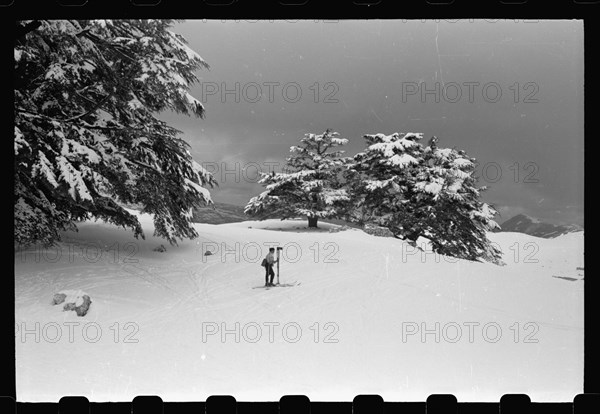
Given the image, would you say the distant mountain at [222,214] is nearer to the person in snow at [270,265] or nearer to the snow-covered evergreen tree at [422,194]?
the person in snow at [270,265]

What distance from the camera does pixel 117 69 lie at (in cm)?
422

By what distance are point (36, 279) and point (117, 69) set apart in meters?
2.59

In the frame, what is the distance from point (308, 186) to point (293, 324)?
1476mm

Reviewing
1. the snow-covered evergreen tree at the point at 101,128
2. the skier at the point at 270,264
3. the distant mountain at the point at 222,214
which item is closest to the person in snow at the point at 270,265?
the skier at the point at 270,264

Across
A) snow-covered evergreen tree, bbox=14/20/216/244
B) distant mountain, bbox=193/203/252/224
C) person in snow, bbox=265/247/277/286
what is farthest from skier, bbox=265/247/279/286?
snow-covered evergreen tree, bbox=14/20/216/244

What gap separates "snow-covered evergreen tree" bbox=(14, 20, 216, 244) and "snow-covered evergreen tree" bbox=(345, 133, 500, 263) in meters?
1.74

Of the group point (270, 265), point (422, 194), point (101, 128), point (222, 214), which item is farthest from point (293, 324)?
point (101, 128)

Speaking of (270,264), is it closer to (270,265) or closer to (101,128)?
A: (270,265)

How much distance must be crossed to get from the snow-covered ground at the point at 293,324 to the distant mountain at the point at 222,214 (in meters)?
0.09

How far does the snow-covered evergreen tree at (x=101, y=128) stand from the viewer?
12.6 ft

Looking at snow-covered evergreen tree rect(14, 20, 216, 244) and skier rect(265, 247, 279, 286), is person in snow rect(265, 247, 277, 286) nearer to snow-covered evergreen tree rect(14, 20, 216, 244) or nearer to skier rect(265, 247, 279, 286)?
skier rect(265, 247, 279, 286)

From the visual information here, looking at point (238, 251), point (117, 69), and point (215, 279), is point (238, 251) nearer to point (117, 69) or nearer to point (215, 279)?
point (215, 279)

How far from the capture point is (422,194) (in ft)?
13.4
